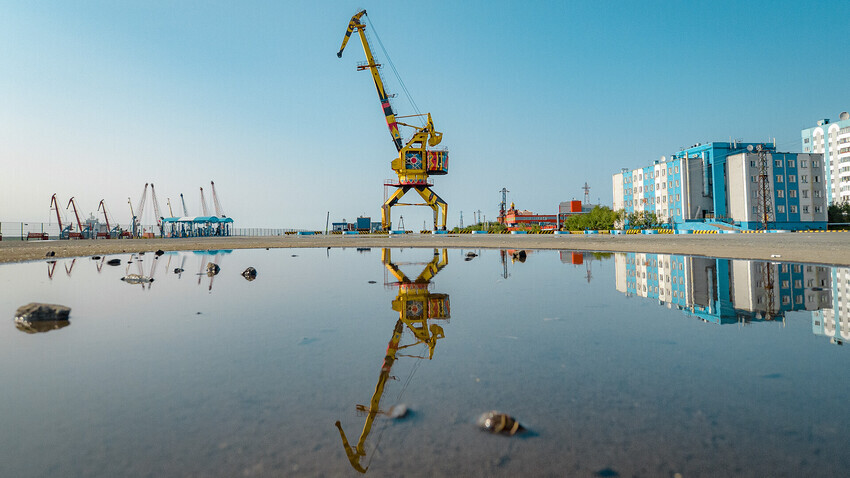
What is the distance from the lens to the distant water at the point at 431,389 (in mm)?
1946

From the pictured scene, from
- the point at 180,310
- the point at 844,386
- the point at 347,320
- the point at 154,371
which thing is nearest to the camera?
the point at 844,386

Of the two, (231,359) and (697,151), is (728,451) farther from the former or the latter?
(697,151)

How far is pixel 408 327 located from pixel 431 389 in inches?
74.2

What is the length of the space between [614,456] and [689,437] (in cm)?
47

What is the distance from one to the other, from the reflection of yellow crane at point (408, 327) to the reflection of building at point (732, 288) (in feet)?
11.0

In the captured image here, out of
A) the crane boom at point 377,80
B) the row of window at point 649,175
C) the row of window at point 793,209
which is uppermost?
the crane boom at point 377,80

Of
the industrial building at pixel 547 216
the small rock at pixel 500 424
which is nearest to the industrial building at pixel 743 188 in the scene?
the industrial building at pixel 547 216

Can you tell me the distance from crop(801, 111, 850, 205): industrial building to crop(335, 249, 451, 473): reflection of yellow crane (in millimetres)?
142084

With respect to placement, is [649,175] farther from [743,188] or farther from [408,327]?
[408,327]

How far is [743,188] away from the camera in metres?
73.1

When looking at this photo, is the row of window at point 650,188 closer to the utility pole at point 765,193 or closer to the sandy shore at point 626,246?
the utility pole at point 765,193

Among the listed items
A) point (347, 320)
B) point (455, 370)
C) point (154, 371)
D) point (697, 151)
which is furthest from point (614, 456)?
point (697, 151)

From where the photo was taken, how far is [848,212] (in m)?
83.5

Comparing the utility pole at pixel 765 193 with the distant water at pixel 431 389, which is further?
the utility pole at pixel 765 193
